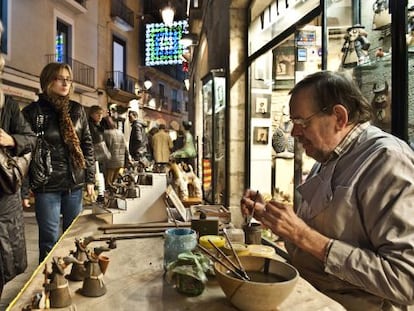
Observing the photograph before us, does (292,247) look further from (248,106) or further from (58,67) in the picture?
(248,106)

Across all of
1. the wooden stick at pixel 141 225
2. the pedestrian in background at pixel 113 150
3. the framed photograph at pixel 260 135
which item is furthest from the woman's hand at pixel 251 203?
the pedestrian in background at pixel 113 150

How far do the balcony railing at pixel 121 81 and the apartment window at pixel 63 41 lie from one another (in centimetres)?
292

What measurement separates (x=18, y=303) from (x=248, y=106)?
3.83 metres

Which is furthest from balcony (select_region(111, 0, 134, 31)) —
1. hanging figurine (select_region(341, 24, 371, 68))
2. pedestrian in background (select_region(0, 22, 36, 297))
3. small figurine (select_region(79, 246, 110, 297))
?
small figurine (select_region(79, 246, 110, 297))

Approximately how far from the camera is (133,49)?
2033cm

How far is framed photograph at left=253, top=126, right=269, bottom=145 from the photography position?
446cm

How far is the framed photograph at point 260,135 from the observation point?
4461 mm

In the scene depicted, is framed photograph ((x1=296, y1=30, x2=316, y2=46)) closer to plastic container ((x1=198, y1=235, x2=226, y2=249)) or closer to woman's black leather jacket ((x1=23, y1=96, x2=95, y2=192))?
woman's black leather jacket ((x1=23, y1=96, x2=95, y2=192))

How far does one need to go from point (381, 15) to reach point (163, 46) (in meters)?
13.7

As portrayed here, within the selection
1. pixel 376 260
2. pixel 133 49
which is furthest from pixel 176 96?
pixel 376 260

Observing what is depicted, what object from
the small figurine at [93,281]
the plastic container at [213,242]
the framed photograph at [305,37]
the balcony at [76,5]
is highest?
the balcony at [76,5]

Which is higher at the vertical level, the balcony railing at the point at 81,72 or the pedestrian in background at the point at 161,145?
the balcony railing at the point at 81,72

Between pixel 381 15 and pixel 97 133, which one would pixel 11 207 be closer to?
pixel 381 15

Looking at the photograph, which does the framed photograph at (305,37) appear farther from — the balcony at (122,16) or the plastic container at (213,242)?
the balcony at (122,16)
